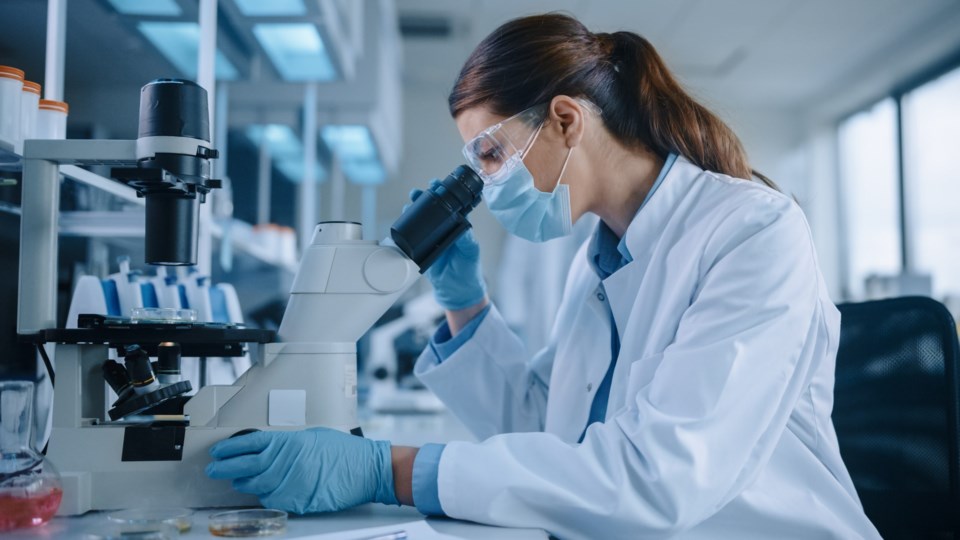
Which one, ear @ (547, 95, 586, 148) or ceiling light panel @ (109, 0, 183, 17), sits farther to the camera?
ceiling light panel @ (109, 0, 183, 17)

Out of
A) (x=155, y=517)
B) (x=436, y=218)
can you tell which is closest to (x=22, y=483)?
(x=155, y=517)

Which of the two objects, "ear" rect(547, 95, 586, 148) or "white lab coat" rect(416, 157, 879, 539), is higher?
"ear" rect(547, 95, 586, 148)

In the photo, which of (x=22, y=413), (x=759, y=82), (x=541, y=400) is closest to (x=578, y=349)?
(x=541, y=400)

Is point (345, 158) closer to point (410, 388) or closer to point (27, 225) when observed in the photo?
point (410, 388)

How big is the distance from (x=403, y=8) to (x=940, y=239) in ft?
13.1

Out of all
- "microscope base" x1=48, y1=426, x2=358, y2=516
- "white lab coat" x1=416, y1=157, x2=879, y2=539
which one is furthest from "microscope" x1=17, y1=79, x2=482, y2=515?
"white lab coat" x1=416, y1=157, x2=879, y2=539

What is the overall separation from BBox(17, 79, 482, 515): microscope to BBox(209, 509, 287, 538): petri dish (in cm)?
9

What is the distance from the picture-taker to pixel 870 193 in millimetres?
6008

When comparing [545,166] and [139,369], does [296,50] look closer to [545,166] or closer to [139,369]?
[545,166]

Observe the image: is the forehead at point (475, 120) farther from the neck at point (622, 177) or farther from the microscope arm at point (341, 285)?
the microscope arm at point (341, 285)

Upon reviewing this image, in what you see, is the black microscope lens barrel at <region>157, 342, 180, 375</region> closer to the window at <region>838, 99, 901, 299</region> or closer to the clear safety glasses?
the clear safety glasses

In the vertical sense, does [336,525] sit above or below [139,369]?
below

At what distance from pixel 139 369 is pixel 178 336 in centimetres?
5

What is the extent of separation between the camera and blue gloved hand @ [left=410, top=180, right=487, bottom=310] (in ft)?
4.52
